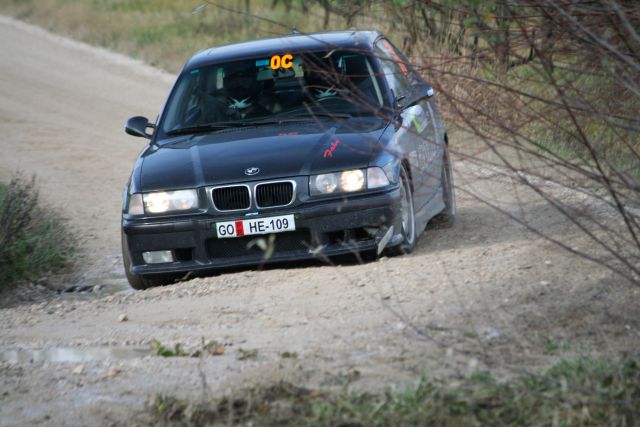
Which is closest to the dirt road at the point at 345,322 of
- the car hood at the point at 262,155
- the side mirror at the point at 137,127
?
the car hood at the point at 262,155

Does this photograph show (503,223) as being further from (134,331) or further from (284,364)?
(284,364)

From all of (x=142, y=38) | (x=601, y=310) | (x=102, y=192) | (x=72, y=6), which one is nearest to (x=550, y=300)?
(x=601, y=310)

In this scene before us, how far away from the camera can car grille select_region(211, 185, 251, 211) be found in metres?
7.46

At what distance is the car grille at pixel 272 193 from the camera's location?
743 cm

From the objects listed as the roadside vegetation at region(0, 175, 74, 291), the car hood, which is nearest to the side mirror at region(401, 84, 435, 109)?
the car hood

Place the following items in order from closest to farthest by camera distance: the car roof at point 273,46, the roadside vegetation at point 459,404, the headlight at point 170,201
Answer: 1. the roadside vegetation at point 459,404
2. the headlight at point 170,201
3. the car roof at point 273,46

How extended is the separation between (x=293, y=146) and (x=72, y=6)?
30.1m

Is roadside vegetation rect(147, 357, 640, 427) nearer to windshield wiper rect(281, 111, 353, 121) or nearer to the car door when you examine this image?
the car door

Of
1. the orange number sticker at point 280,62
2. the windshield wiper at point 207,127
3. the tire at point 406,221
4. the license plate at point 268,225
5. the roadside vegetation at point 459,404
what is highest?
the orange number sticker at point 280,62

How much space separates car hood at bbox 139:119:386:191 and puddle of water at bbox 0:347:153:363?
1558 mm

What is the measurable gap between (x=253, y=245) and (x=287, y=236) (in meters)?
0.24

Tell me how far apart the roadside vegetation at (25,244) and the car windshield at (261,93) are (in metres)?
1.67

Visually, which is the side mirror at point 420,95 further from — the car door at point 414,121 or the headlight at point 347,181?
the headlight at point 347,181

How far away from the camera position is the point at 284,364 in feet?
17.4
